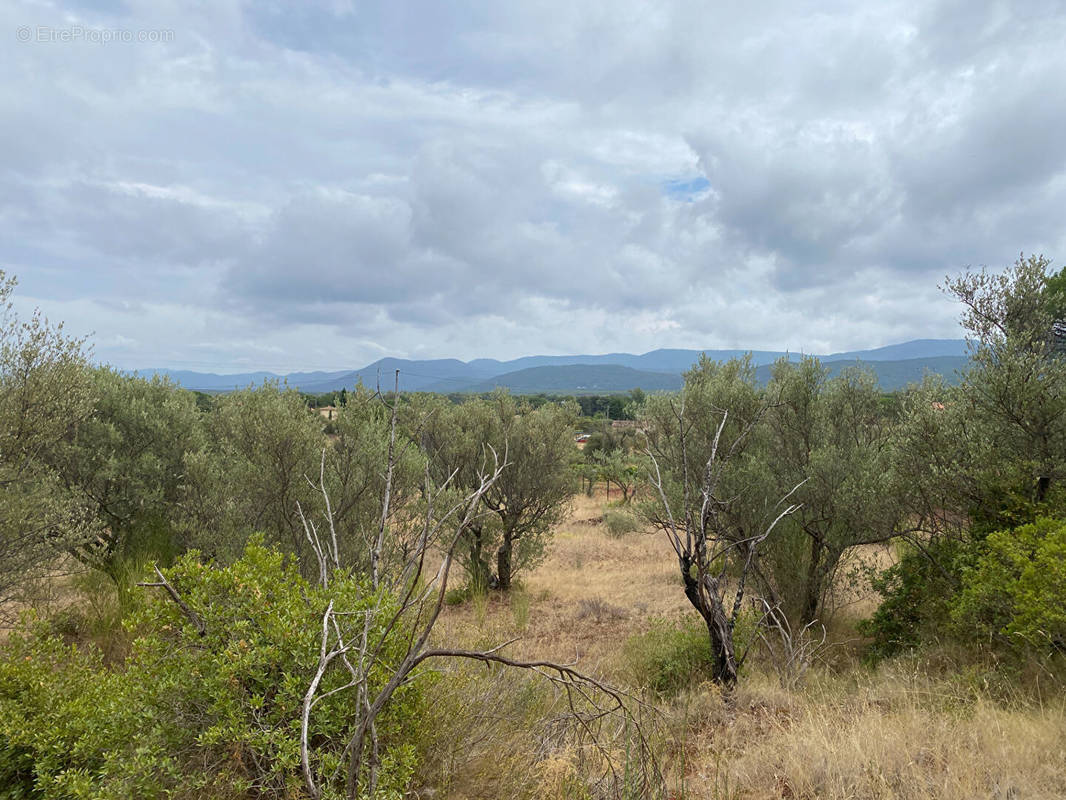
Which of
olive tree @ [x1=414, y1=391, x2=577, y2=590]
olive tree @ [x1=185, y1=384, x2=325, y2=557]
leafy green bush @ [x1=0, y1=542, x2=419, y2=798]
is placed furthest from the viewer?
olive tree @ [x1=414, y1=391, x2=577, y2=590]

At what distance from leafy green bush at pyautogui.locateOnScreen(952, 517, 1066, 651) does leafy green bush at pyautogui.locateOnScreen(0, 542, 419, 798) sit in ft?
23.3

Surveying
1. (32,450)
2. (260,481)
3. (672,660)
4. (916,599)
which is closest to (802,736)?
(672,660)

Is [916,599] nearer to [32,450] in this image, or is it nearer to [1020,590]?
[1020,590]

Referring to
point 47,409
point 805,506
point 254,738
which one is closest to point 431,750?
point 254,738

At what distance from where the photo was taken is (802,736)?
17.2 feet

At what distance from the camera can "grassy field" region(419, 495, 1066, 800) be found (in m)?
3.78

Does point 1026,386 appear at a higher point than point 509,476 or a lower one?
higher

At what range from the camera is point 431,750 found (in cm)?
366

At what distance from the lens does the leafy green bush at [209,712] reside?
117 inches

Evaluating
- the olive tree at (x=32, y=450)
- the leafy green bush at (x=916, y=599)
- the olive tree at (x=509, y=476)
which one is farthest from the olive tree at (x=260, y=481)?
the leafy green bush at (x=916, y=599)

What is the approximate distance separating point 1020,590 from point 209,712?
8.44m

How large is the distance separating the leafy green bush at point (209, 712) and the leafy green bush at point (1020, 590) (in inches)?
280

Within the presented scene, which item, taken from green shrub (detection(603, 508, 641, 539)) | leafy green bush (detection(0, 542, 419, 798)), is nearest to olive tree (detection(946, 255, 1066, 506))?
leafy green bush (detection(0, 542, 419, 798))

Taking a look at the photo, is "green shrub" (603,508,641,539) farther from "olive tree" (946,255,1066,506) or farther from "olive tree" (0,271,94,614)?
"olive tree" (0,271,94,614)
